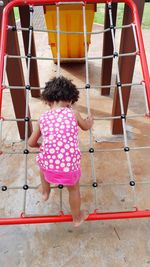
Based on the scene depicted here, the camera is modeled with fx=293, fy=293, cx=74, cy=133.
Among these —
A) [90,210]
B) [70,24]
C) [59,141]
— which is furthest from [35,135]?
[70,24]

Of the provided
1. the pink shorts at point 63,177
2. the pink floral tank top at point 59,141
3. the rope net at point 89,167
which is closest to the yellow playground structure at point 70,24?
the rope net at point 89,167

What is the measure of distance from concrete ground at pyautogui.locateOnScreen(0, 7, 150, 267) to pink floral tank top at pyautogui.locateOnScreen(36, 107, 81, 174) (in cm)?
31

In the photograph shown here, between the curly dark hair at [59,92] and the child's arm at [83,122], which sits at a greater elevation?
the curly dark hair at [59,92]

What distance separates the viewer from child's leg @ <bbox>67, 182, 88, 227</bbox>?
1.17 meters

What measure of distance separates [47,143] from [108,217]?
413 millimetres

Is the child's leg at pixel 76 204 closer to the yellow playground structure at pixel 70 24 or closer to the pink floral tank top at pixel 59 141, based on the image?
the pink floral tank top at pixel 59 141

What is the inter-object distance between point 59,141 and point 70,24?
4.77ft

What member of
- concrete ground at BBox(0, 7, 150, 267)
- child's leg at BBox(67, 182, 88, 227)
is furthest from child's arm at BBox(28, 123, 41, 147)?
concrete ground at BBox(0, 7, 150, 267)

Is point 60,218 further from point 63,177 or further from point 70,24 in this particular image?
point 70,24

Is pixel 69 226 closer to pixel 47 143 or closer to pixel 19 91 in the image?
pixel 47 143

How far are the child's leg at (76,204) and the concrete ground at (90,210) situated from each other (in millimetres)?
157

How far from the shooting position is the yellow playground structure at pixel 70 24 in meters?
2.04

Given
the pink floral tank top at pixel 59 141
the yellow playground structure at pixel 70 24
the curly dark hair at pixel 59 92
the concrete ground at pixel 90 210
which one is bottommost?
the concrete ground at pixel 90 210

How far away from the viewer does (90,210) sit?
57.7 inches
